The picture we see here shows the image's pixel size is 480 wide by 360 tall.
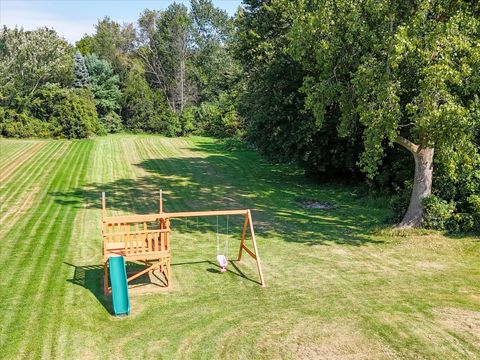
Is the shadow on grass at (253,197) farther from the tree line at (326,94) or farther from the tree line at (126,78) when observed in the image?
the tree line at (126,78)

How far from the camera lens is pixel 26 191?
79.1 ft

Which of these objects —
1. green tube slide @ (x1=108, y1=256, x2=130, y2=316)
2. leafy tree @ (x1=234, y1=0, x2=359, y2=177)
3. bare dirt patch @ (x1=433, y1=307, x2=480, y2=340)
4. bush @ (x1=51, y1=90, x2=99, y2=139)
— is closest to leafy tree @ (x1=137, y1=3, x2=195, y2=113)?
bush @ (x1=51, y1=90, x2=99, y2=139)

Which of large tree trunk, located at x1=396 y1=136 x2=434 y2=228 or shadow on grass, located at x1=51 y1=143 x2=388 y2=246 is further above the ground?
large tree trunk, located at x1=396 y1=136 x2=434 y2=228

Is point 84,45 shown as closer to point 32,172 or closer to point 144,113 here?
point 144,113

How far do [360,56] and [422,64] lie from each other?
8.40 feet

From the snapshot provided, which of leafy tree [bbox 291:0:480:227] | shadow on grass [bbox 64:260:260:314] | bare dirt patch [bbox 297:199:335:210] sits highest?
leafy tree [bbox 291:0:480:227]

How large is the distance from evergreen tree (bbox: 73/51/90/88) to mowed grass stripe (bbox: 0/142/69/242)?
17.6m

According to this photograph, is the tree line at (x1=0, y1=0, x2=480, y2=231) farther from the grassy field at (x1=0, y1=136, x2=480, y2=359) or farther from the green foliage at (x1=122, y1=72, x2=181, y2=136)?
the grassy field at (x1=0, y1=136, x2=480, y2=359)

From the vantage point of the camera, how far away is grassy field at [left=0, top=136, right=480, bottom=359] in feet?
29.1

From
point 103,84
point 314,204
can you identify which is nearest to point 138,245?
point 314,204

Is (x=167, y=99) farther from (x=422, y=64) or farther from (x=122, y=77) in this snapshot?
(x=422, y=64)

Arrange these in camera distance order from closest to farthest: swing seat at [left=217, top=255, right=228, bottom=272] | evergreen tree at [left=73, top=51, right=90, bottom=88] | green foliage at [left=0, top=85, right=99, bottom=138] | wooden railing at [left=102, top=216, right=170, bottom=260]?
1. wooden railing at [left=102, top=216, right=170, bottom=260]
2. swing seat at [left=217, top=255, right=228, bottom=272]
3. green foliage at [left=0, top=85, right=99, bottom=138]
4. evergreen tree at [left=73, top=51, right=90, bottom=88]

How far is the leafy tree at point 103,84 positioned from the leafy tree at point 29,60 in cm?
430

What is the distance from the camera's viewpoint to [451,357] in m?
8.47
